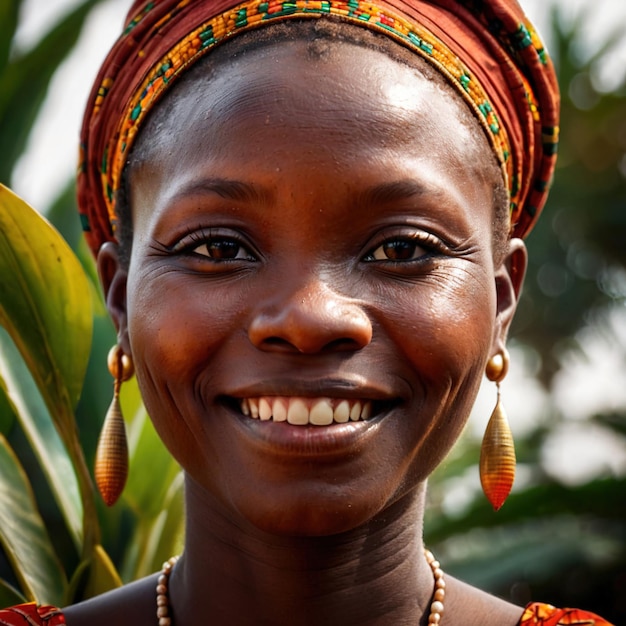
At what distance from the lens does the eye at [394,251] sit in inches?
86.5

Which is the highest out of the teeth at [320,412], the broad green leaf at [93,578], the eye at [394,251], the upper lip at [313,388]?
the eye at [394,251]

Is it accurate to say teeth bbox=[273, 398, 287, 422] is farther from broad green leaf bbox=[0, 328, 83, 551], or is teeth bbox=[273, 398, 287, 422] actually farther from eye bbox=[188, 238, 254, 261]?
broad green leaf bbox=[0, 328, 83, 551]

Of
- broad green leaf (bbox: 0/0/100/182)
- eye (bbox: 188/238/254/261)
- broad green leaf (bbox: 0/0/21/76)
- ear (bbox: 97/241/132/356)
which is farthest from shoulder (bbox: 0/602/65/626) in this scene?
broad green leaf (bbox: 0/0/21/76)

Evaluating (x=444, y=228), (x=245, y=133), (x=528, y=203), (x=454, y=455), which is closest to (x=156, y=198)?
(x=245, y=133)

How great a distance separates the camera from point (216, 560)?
2.48 metres

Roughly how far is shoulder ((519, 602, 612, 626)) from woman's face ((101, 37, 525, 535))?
1.80 feet

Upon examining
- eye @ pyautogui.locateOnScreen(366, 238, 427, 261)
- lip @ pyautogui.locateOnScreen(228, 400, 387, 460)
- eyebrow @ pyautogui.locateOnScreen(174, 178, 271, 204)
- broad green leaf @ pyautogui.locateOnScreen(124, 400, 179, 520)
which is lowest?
broad green leaf @ pyautogui.locateOnScreen(124, 400, 179, 520)

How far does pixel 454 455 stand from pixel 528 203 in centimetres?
316

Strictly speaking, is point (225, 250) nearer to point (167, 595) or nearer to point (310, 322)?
point (310, 322)

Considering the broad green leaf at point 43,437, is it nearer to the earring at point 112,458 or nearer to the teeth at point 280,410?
the earring at point 112,458

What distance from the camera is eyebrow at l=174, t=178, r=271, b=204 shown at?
2131 mm

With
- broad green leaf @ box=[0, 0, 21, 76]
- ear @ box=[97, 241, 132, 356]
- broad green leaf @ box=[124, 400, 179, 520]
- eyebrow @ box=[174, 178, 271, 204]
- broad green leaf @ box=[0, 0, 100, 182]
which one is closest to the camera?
eyebrow @ box=[174, 178, 271, 204]

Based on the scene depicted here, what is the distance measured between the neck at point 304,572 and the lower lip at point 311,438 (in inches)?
13.2

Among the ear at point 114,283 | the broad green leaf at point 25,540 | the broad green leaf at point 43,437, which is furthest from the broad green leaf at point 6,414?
the ear at point 114,283
